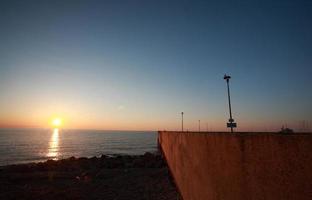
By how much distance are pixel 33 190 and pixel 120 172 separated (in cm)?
740

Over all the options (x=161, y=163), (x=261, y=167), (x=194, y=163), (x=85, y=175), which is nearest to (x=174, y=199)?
(x=194, y=163)

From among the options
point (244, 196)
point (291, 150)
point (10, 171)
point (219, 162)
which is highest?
point (291, 150)

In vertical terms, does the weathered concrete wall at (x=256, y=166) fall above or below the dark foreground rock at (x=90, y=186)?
above

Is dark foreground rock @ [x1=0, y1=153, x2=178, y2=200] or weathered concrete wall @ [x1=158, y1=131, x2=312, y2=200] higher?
weathered concrete wall @ [x1=158, y1=131, x2=312, y2=200]

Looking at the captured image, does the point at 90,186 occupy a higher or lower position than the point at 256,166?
lower

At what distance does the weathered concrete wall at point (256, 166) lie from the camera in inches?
74.4

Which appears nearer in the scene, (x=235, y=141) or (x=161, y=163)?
(x=235, y=141)

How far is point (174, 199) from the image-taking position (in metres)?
10.7

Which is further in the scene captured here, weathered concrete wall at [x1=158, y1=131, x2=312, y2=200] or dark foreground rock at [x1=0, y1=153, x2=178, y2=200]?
dark foreground rock at [x1=0, y1=153, x2=178, y2=200]

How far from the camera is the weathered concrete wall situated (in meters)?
1.89

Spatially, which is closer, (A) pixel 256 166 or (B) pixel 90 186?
(A) pixel 256 166

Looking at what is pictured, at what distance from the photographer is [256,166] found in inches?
93.5

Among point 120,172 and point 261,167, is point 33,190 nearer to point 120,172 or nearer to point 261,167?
point 120,172

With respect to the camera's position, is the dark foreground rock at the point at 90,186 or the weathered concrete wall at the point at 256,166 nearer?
the weathered concrete wall at the point at 256,166
